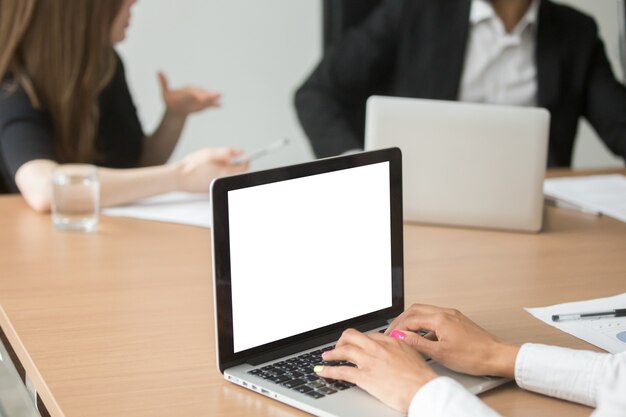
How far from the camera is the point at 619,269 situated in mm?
1674

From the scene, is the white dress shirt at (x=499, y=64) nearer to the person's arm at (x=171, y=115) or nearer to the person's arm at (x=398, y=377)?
the person's arm at (x=171, y=115)

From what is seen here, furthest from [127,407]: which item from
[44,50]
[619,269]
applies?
[44,50]

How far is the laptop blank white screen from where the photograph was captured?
1.13 m

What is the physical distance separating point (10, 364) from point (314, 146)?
1490 millimetres

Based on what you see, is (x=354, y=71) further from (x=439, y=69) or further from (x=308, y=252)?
(x=308, y=252)

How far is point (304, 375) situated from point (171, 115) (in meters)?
1.60

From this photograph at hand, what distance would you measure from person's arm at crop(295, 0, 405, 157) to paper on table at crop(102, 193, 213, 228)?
73 cm

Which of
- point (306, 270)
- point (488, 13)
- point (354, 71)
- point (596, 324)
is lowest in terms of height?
point (596, 324)

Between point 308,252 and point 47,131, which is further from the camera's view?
point 47,131

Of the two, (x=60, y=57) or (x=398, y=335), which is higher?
(x=60, y=57)

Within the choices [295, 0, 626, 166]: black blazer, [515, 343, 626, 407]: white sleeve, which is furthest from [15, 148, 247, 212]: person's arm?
[515, 343, 626, 407]: white sleeve

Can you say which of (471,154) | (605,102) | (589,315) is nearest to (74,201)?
(471,154)

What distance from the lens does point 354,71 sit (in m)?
2.87

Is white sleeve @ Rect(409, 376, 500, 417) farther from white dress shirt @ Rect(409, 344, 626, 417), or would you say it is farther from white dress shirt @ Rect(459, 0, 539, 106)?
white dress shirt @ Rect(459, 0, 539, 106)
